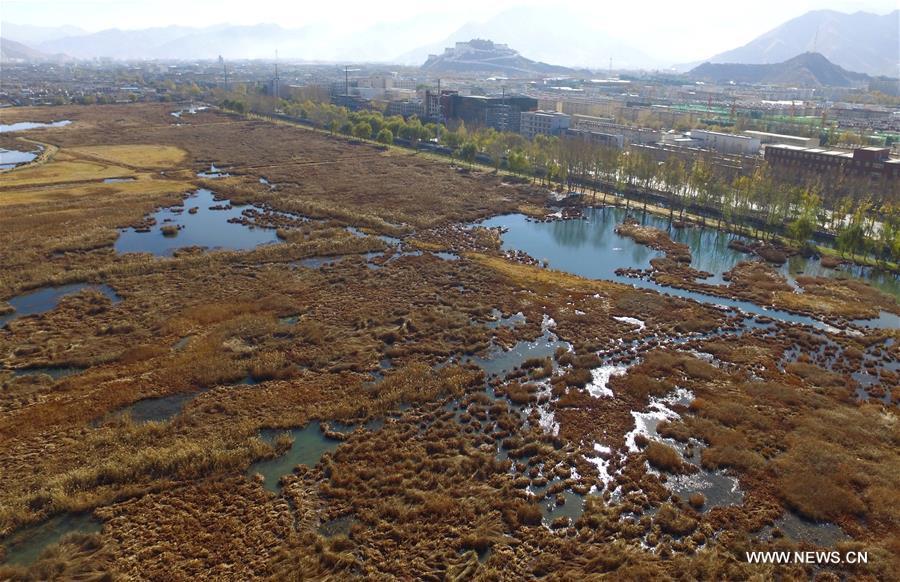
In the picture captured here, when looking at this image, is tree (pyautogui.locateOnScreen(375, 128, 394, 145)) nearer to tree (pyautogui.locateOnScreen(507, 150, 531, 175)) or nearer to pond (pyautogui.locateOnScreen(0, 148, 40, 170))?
tree (pyautogui.locateOnScreen(507, 150, 531, 175))

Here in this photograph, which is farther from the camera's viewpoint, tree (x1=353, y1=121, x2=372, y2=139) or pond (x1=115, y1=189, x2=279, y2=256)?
tree (x1=353, y1=121, x2=372, y2=139)

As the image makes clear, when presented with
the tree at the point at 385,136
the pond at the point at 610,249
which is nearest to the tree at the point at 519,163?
the pond at the point at 610,249

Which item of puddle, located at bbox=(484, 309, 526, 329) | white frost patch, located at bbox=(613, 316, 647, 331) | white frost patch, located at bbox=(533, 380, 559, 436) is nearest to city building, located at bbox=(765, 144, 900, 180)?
white frost patch, located at bbox=(613, 316, 647, 331)

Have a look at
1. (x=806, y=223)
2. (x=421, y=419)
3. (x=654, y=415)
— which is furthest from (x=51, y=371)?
(x=806, y=223)

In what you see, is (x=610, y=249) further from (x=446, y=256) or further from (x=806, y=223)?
(x=806, y=223)

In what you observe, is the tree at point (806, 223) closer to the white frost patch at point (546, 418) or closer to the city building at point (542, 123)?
the white frost patch at point (546, 418)

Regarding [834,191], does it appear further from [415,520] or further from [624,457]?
[415,520]
